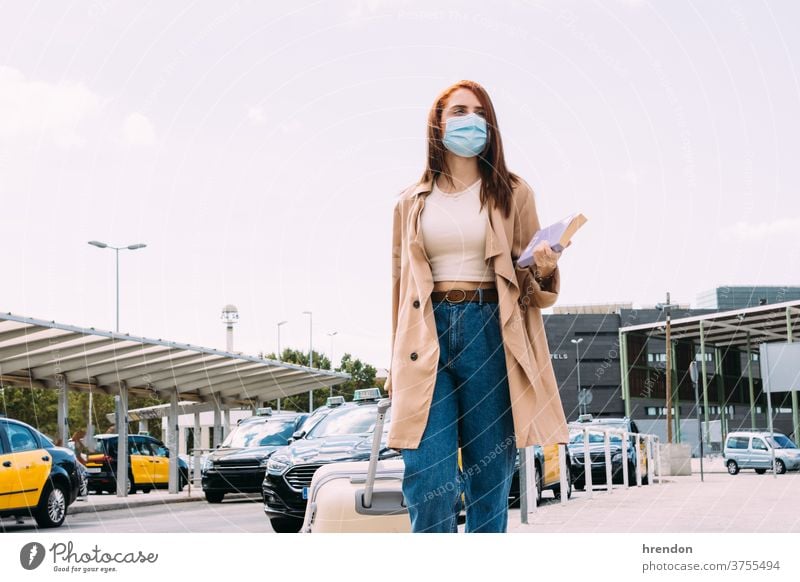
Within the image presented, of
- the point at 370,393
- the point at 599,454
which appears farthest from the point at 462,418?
the point at 599,454

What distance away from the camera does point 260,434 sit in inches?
396

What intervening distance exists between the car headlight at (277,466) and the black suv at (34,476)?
6.07ft

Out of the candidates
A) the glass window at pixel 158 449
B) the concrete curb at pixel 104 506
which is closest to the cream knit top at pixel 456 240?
the concrete curb at pixel 104 506

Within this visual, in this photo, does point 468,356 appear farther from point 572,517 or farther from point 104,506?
point 104,506

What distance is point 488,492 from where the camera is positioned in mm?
3258

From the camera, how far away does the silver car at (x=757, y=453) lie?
2692 centimetres

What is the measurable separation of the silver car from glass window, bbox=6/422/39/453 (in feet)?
66.9

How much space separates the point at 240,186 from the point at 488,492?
6.84 ft

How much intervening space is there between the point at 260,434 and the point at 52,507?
189cm

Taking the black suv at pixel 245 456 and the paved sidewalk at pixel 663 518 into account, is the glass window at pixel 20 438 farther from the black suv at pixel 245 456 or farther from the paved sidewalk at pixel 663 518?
the paved sidewalk at pixel 663 518

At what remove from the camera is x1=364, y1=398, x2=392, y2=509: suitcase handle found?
341cm

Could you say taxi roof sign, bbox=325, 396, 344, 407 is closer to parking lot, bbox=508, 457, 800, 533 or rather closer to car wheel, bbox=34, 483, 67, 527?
parking lot, bbox=508, 457, 800, 533

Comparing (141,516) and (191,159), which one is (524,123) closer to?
(191,159)
